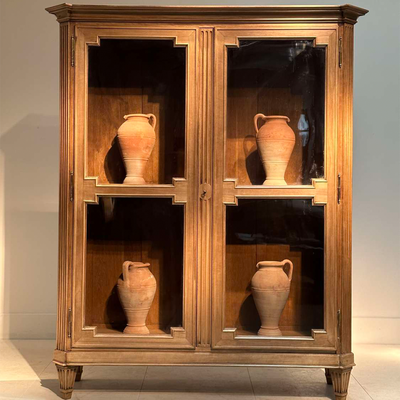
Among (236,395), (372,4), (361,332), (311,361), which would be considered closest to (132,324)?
(236,395)

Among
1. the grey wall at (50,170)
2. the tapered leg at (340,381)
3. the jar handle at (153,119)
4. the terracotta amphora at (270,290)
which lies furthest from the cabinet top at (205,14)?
the tapered leg at (340,381)

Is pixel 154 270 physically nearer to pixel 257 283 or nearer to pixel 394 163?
pixel 257 283

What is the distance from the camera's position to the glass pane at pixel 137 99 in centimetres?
255

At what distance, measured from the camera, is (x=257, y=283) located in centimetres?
259

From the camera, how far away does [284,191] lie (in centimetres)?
252

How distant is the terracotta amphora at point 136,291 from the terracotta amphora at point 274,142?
2.19 feet

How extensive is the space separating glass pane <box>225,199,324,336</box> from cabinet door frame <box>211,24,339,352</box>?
0.03 meters

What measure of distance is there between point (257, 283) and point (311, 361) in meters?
0.38

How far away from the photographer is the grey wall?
364 cm

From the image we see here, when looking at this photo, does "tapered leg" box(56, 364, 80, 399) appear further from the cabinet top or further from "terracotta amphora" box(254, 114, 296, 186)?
the cabinet top

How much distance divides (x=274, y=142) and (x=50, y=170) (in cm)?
163

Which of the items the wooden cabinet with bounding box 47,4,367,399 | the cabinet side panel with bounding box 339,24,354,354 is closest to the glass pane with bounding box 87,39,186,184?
the wooden cabinet with bounding box 47,4,367,399

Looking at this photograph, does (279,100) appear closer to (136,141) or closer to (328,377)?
(136,141)

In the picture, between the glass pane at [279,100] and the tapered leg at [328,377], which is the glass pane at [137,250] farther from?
the tapered leg at [328,377]
